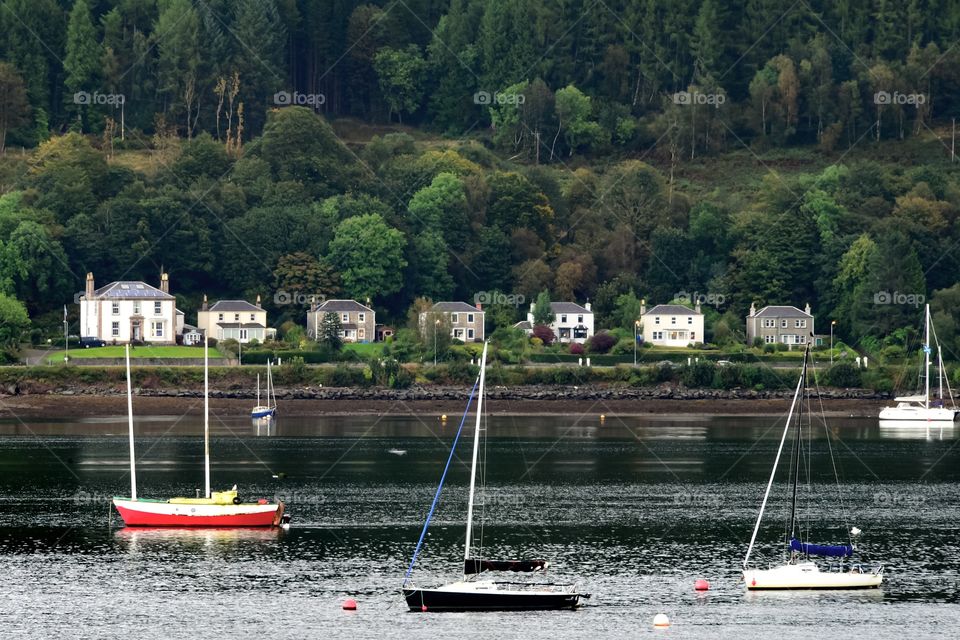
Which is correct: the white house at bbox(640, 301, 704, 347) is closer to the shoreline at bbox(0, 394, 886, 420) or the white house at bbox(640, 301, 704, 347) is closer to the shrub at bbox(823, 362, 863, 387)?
the shrub at bbox(823, 362, 863, 387)

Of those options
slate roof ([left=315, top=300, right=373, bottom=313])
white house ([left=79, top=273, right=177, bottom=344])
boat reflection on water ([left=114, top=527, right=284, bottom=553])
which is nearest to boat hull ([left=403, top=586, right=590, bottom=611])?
boat reflection on water ([left=114, top=527, right=284, bottom=553])

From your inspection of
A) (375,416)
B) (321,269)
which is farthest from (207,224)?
(375,416)

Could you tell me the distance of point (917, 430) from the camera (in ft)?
410

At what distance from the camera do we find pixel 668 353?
147000mm

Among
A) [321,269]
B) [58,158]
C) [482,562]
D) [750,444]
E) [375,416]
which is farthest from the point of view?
[58,158]

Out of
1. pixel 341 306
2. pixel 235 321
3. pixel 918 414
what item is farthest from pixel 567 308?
pixel 918 414

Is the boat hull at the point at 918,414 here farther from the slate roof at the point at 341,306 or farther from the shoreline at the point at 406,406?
the slate roof at the point at 341,306

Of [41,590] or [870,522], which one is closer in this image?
[41,590]

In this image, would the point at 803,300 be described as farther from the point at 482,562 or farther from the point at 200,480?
the point at 482,562

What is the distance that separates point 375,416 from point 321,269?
105 feet

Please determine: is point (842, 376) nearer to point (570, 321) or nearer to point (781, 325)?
point (781, 325)

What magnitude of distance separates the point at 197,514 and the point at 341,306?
269 ft

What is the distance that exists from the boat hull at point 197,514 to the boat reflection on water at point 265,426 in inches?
1644

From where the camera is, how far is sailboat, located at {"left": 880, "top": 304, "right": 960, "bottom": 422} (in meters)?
130
